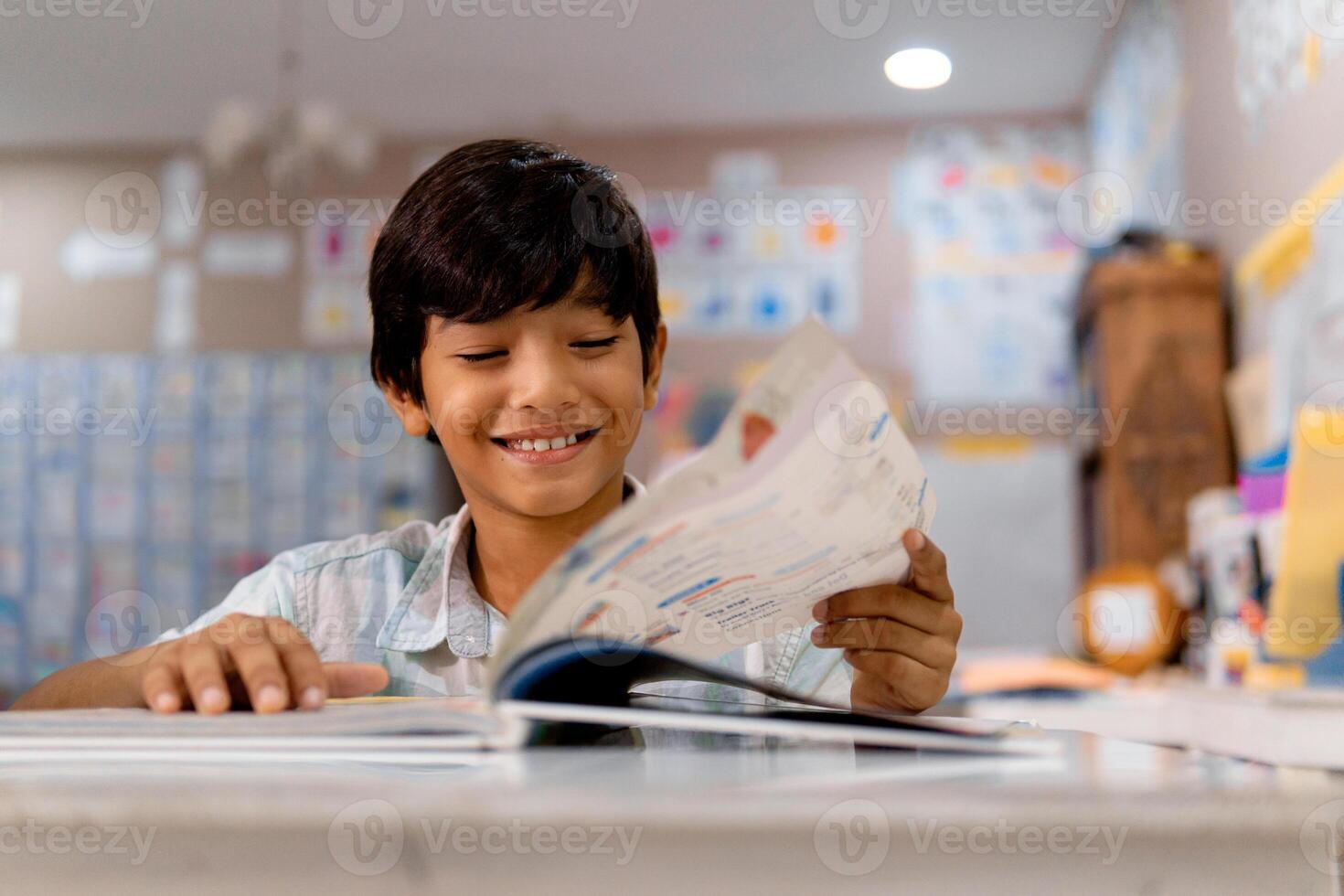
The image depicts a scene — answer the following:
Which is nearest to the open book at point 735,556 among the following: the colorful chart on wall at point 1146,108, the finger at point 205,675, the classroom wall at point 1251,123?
the finger at point 205,675

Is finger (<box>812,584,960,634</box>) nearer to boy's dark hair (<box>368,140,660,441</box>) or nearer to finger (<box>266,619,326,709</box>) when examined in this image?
finger (<box>266,619,326,709</box>)

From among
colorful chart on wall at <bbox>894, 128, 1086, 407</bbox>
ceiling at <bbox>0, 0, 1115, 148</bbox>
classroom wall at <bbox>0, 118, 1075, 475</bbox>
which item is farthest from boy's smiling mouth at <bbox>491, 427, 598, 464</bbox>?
colorful chart on wall at <bbox>894, 128, 1086, 407</bbox>

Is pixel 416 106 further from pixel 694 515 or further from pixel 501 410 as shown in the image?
pixel 694 515

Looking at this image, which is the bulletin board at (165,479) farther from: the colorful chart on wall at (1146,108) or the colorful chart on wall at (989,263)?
the colorful chart on wall at (1146,108)

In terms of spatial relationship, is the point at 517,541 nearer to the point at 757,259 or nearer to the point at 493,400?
the point at 493,400

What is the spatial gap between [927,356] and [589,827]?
12.5 ft

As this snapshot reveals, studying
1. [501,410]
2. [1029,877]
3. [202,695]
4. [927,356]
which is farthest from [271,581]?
[927,356]

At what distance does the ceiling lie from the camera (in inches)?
131

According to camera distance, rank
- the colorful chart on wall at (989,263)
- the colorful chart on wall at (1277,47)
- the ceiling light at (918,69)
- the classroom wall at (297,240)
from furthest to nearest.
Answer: the classroom wall at (297,240)
the colorful chart on wall at (989,263)
the ceiling light at (918,69)
the colorful chart on wall at (1277,47)

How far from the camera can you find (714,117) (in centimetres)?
407

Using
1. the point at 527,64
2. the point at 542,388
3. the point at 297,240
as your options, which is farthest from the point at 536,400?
the point at 297,240

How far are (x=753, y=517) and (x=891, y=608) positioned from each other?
22 cm

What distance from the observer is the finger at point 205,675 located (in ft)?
1.30

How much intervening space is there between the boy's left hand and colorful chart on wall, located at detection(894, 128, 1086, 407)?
3.38 metres
